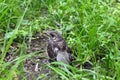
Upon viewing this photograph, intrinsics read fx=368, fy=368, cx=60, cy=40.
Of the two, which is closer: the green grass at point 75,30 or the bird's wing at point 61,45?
the green grass at point 75,30

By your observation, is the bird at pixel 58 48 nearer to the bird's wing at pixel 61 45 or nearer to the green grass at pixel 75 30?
the bird's wing at pixel 61 45

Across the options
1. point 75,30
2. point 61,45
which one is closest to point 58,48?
point 61,45

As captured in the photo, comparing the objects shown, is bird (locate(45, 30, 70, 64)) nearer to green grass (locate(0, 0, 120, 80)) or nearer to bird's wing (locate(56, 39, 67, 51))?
bird's wing (locate(56, 39, 67, 51))

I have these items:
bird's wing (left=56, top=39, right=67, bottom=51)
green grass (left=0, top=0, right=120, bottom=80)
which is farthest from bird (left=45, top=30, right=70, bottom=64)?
green grass (left=0, top=0, right=120, bottom=80)

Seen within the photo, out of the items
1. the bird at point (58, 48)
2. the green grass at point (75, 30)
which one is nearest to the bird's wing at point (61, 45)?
the bird at point (58, 48)

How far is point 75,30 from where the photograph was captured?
3410 millimetres

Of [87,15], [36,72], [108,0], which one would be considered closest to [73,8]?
[87,15]

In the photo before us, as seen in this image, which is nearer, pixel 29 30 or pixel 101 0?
pixel 29 30

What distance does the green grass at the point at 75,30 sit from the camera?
291cm

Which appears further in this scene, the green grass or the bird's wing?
the bird's wing

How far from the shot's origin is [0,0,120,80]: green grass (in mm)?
2914

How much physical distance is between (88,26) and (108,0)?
700mm

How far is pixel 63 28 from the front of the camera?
344 cm

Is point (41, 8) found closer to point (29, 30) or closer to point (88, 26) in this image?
point (29, 30)
